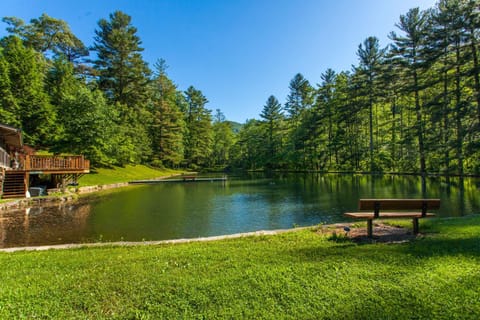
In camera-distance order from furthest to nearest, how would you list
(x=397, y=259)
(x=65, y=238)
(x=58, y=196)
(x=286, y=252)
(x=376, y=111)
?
1. (x=376, y=111)
2. (x=58, y=196)
3. (x=65, y=238)
4. (x=286, y=252)
5. (x=397, y=259)

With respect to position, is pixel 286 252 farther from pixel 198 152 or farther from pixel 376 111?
pixel 198 152

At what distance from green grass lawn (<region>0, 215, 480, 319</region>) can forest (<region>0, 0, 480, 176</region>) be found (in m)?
16.6

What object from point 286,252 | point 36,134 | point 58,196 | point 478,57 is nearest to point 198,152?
point 36,134

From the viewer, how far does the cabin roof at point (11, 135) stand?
52.6 feet

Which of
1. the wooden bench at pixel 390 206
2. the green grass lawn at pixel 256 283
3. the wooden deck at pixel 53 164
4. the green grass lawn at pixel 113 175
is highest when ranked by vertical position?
the wooden deck at pixel 53 164

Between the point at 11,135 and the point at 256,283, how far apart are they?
20.8 m

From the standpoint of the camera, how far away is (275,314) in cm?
308

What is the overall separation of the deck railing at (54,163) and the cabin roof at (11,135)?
5.56 feet

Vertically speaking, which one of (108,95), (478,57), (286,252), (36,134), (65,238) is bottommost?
(65,238)

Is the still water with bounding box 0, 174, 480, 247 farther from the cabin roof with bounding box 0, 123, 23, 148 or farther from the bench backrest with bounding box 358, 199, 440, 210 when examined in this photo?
the cabin roof with bounding box 0, 123, 23, 148

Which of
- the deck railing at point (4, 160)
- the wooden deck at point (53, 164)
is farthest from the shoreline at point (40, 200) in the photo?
the deck railing at point (4, 160)

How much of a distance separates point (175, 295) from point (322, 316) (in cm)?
186

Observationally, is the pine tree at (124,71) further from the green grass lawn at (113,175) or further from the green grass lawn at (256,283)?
the green grass lawn at (256,283)

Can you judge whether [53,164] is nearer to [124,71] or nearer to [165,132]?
[124,71]
